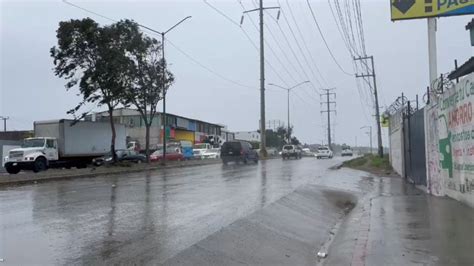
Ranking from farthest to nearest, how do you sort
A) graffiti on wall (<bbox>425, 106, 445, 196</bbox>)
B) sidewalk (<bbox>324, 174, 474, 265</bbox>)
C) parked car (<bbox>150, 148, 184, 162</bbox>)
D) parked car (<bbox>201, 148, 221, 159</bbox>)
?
parked car (<bbox>201, 148, 221, 159</bbox>) → parked car (<bbox>150, 148, 184, 162</bbox>) → graffiti on wall (<bbox>425, 106, 445, 196</bbox>) → sidewalk (<bbox>324, 174, 474, 265</bbox>)

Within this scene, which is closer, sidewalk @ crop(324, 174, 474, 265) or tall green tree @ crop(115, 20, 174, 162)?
sidewalk @ crop(324, 174, 474, 265)

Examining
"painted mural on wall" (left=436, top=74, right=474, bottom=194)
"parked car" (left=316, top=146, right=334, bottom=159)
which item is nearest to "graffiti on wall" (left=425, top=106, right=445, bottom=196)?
"painted mural on wall" (left=436, top=74, right=474, bottom=194)

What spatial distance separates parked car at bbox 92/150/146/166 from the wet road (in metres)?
24.6

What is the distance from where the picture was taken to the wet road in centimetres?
798

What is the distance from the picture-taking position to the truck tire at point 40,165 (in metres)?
34.6

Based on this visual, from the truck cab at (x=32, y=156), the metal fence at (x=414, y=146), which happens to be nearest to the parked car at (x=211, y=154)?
the truck cab at (x=32, y=156)

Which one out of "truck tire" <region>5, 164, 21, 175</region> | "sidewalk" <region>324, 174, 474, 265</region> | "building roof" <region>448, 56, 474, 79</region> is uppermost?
"building roof" <region>448, 56, 474, 79</region>

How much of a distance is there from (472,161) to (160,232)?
22.2 ft

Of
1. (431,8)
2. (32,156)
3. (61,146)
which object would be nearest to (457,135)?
(431,8)

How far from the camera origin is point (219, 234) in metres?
9.30

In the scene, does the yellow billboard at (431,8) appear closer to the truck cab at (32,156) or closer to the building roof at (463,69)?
the building roof at (463,69)

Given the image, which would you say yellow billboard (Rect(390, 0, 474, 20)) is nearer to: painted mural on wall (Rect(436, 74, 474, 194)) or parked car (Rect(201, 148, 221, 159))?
painted mural on wall (Rect(436, 74, 474, 194))

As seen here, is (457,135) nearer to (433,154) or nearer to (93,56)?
(433,154)

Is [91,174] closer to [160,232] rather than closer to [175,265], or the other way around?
[160,232]
